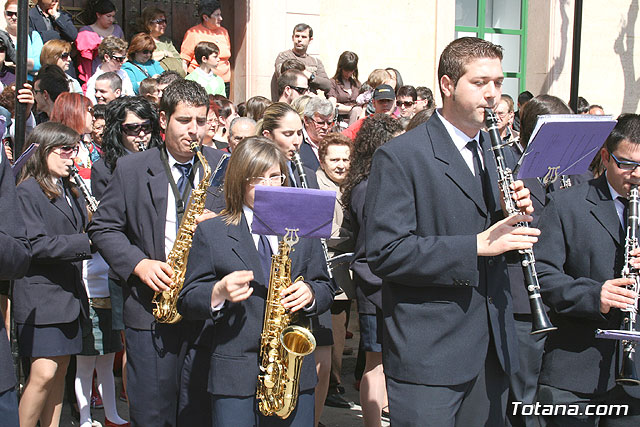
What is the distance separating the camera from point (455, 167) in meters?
3.41

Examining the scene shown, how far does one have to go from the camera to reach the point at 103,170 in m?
5.60

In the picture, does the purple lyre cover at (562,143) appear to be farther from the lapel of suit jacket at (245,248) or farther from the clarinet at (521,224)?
the lapel of suit jacket at (245,248)

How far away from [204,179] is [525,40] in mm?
10771

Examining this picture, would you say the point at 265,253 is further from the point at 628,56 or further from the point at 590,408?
the point at 628,56

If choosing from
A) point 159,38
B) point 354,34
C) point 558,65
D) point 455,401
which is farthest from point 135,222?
point 558,65

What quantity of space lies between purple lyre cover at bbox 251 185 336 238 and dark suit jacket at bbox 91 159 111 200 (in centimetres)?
242

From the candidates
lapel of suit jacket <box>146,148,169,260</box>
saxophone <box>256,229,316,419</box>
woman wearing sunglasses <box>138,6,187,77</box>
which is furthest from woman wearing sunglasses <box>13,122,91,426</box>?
woman wearing sunglasses <box>138,6,187,77</box>

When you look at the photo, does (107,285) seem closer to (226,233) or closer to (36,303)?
(36,303)

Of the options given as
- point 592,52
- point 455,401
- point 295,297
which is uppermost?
point 592,52

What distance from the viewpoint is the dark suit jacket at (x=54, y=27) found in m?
8.94

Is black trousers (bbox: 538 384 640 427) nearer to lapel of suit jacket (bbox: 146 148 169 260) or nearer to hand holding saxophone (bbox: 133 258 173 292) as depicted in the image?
hand holding saxophone (bbox: 133 258 173 292)

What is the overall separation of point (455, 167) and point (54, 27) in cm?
720

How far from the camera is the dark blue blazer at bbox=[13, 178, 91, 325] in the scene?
4853 millimetres

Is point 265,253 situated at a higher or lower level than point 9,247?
lower
